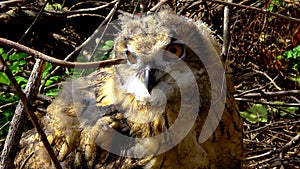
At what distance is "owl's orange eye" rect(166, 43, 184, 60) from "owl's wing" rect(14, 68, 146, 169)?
374 millimetres

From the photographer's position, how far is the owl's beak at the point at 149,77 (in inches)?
76.6

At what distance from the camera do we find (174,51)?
2094mm

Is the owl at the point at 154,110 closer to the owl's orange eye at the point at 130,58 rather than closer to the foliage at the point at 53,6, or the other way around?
the owl's orange eye at the point at 130,58

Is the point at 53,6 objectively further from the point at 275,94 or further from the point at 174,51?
the point at 174,51

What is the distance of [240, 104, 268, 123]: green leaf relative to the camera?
3877 millimetres

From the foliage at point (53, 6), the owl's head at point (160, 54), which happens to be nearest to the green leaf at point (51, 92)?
Result: the owl's head at point (160, 54)

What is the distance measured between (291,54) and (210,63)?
2.21 metres

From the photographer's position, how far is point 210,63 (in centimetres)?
223

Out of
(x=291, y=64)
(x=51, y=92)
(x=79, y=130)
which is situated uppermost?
(x=79, y=130)

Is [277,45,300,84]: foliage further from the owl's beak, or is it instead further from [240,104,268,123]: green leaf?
the owl's beak

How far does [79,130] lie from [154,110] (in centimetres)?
38

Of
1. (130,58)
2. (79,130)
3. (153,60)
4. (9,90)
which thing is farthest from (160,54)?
(9,90)

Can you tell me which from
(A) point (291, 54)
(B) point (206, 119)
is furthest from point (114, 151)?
(A) point (291, 54)

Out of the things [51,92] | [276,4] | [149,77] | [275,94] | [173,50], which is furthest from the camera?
[276,4]
